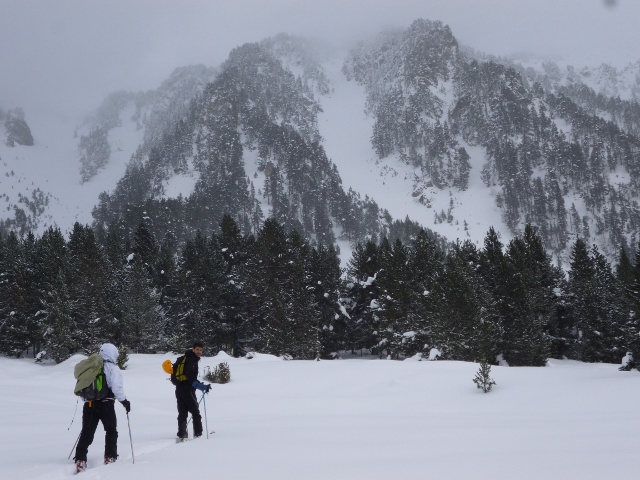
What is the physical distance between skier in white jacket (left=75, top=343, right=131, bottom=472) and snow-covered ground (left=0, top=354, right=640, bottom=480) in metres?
0.31

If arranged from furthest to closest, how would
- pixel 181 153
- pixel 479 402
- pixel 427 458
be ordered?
pixel 181 153, pixel 479 402, pixel 427 458

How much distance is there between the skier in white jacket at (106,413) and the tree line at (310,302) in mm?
24795

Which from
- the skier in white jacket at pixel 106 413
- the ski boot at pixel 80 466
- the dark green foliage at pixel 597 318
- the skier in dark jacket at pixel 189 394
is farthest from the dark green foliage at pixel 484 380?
the dark green foliage at pixel 597 318

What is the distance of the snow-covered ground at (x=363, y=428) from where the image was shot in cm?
499

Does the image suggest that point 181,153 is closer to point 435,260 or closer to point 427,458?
point 435,260

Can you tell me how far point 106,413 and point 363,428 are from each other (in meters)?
4.99

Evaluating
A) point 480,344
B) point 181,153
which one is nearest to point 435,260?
point 480,344

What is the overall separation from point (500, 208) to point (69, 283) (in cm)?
16017

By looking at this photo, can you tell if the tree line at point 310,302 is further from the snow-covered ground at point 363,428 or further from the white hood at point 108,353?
the white hood at point 108,353

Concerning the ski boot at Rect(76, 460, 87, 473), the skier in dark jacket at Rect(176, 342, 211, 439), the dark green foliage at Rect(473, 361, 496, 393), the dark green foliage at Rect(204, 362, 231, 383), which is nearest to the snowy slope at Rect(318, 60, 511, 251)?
the dark green foliage at Rect(204, 362, 231, 383)

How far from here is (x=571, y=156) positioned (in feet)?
568

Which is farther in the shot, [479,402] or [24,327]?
[24,327]

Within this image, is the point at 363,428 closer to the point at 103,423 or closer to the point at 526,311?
the point at 103,423

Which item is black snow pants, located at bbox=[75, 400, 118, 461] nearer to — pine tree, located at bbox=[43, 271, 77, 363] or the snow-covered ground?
the snow-covered ground
